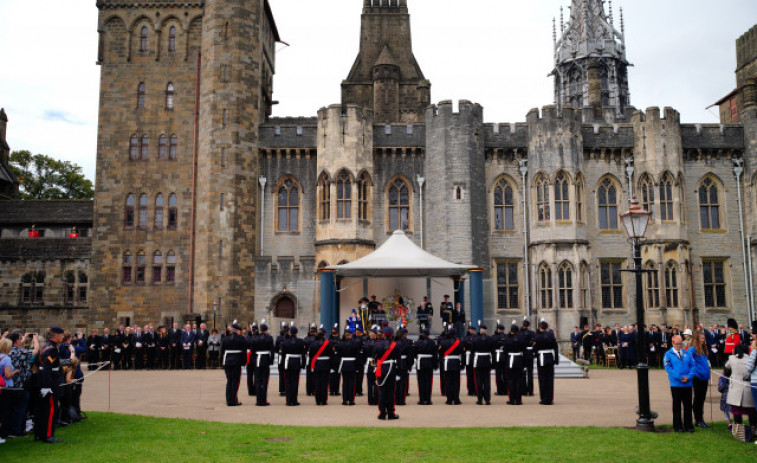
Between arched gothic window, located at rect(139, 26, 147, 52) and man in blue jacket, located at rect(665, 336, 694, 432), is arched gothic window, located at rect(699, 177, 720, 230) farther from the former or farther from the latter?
arched gothic window, located at rect(139, 26, 147, 52)

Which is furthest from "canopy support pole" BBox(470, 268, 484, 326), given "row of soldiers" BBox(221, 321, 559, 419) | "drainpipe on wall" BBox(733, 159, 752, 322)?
"drainpipe on wall" BBox(733, 159, 752, 322)

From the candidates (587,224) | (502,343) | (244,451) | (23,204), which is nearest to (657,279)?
(587,224)

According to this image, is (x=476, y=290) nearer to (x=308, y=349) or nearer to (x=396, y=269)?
(x=396, y=269)

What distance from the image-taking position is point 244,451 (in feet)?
33.5

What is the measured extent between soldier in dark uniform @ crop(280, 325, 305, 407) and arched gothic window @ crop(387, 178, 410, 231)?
56.7 feet

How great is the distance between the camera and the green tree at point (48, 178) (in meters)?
53.6

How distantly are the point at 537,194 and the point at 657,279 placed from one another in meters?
6.75

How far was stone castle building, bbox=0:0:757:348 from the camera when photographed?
31672mm

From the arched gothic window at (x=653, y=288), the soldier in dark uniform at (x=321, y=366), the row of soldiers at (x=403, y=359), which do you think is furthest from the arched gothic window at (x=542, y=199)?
the soldier in dark uniform at (x=321, y=366)

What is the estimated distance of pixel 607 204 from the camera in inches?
1300

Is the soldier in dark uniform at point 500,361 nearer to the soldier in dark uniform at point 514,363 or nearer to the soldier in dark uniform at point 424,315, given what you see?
the soldier in dark uniform at point 514,363

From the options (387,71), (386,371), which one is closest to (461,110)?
(387,71)

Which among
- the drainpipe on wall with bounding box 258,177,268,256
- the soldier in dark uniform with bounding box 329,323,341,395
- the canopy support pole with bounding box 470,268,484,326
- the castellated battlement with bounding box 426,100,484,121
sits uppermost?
the castellated battlement with bounding box 426,100,484,121

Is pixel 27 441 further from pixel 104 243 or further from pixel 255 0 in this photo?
pixel 255 0
